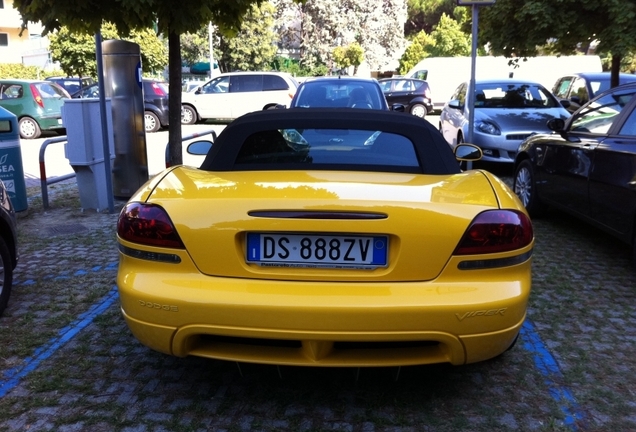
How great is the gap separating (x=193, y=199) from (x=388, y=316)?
1.04 m

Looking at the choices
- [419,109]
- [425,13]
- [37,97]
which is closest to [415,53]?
[419,109]

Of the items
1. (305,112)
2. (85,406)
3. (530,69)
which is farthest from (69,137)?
(530,69)

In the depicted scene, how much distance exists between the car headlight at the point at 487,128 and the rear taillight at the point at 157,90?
492 inches

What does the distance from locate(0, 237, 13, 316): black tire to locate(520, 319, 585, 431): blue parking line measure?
11.4 feet

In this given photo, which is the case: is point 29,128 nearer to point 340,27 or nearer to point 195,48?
point 195,48

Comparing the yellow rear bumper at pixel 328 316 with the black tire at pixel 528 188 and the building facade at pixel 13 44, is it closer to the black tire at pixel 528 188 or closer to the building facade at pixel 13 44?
the black tire at pixel 528 188

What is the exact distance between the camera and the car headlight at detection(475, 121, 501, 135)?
10.3 m

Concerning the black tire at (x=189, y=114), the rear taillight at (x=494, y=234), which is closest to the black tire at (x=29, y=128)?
the black tire at (x=189, y=114)

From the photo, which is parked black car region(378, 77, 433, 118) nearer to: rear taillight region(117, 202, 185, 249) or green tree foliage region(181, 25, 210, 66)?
rear taillight region(117, 202, 185, 249)

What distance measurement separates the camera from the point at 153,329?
9.55 ft

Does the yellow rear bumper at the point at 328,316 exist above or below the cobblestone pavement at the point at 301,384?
above

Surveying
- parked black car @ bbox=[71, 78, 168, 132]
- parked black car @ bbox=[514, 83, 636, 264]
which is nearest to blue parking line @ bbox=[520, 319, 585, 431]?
parked black car @ bbox=[514, 83, 636, 264]

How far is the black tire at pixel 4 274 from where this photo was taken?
437cm

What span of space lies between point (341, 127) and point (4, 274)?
2562 millimetres
